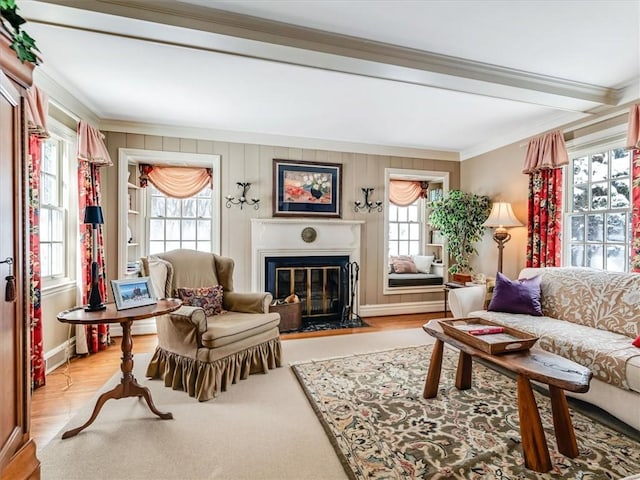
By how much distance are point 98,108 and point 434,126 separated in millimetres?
3694

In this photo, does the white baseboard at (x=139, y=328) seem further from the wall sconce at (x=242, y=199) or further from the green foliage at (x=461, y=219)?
the green foliage at (x=461, y=219)

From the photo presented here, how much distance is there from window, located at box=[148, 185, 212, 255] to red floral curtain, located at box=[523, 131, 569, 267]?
393cm

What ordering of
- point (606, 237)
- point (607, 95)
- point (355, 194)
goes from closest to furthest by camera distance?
point (607, 95) < point (606, 237) < point (355, 194)

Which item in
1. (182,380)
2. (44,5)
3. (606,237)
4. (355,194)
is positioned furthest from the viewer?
(355,194)

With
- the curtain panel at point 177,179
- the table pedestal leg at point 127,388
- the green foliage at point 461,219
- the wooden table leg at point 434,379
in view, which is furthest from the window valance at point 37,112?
the green foliage at point 461,219

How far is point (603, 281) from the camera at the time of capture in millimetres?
2715

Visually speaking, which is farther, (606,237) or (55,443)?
(606,237)

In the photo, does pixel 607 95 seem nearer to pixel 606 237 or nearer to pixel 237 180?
pixel 606 237

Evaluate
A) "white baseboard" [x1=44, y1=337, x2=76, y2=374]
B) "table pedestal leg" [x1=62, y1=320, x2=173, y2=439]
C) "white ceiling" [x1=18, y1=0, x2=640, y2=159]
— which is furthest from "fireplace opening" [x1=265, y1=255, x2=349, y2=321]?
"table pedestal leg" [x1=62, y1=320, x2=173, y2=439]

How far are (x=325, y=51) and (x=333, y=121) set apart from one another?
5.26 ft

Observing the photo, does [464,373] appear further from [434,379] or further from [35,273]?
[35,273]

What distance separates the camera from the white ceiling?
189 cm

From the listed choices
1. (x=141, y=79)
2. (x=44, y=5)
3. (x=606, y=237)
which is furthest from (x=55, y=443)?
(x=606, y=237)

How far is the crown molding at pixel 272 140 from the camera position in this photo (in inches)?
150
